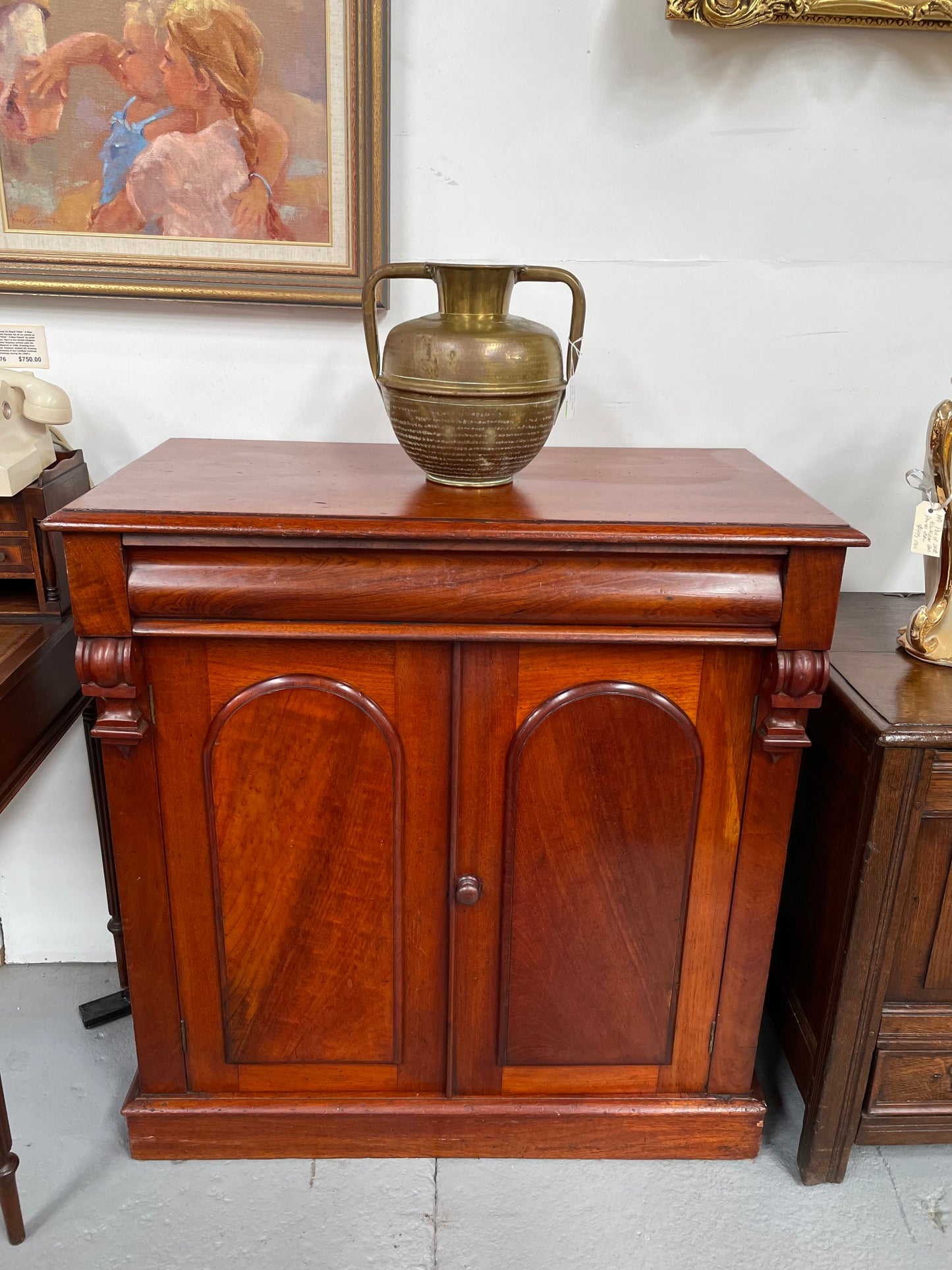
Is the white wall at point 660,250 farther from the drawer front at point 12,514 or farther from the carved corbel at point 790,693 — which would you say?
the carved corbel at point 790,693

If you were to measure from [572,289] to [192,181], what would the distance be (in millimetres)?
790

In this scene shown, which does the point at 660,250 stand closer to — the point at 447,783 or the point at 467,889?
the point at 447,783

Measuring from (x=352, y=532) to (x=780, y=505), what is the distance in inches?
27.0

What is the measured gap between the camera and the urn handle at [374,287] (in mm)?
1494

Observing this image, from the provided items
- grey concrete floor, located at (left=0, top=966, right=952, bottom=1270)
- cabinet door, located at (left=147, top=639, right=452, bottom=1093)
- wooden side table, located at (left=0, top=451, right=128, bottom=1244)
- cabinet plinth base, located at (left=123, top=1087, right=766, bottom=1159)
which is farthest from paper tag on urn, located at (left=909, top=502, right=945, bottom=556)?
wooden side table, located at (left=0, top=451, right=128, bottom=1244)

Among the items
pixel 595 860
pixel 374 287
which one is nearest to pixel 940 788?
pixel 595 860

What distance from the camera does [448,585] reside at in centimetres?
139

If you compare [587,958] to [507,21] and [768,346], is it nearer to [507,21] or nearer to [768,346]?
[768,346]

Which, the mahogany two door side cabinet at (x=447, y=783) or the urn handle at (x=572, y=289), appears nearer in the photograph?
the mahogany two door side cabinet at (x=447, y=783)

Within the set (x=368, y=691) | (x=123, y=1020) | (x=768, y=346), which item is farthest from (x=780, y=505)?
(x=123, y=1020)

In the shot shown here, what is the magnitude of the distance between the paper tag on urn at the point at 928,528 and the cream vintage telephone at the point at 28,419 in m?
1.54

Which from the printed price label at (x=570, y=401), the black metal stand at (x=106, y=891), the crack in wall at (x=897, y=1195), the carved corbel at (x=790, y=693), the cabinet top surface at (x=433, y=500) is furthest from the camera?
the black metal stand at (x=106, y=891)

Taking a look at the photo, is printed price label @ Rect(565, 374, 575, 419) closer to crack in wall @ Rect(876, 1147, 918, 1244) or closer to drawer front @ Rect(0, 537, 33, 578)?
drawer front @ Rect(0, 537, 33, 578)

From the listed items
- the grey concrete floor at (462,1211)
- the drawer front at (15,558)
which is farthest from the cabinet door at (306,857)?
the drawer front at (15,558)
